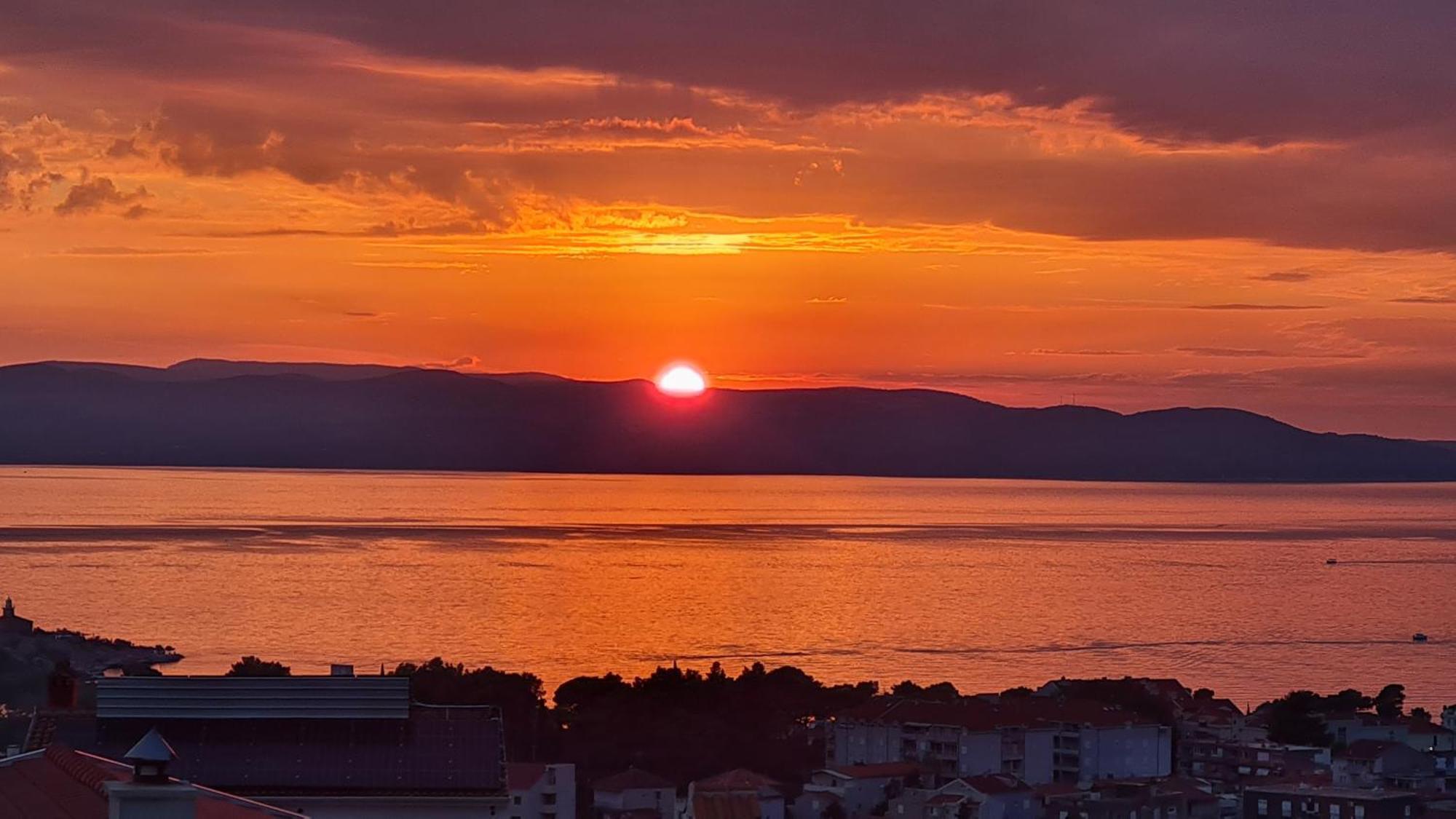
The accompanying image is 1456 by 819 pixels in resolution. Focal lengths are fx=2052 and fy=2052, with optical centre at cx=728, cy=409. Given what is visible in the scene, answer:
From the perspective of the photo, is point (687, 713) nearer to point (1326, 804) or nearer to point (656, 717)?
point (656, 717)

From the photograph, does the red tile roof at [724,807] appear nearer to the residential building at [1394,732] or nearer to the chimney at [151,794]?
the residential building at [1394,732]

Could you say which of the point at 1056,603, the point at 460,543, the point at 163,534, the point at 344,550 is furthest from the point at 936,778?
the point at 163,534

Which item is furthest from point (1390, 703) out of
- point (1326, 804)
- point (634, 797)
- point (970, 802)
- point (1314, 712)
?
point (634, 797)

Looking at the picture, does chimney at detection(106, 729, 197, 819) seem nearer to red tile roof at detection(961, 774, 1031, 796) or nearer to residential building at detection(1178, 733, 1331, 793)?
red tile roof at detection(961, 774, 1031, 796)

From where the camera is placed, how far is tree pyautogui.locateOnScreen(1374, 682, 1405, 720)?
5341cm

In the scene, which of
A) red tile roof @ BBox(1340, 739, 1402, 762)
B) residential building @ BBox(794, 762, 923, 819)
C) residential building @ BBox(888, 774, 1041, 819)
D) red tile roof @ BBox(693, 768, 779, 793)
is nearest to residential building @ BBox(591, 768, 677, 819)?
red tile roof @ BBox(693, 768, 779, 793)

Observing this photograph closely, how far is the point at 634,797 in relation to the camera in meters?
36.8

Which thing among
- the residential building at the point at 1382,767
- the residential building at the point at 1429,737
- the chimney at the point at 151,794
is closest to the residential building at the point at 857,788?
the residential building at the point at 1382,767

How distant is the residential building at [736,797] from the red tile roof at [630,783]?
578mm

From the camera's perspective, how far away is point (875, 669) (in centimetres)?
7081

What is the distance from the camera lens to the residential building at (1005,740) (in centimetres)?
4356

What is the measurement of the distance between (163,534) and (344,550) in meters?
26.4

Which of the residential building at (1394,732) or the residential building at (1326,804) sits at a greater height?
the residential building at (1394,732)

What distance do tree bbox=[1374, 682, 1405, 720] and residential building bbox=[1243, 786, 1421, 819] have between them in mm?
13851
